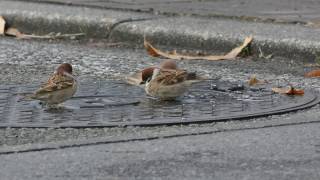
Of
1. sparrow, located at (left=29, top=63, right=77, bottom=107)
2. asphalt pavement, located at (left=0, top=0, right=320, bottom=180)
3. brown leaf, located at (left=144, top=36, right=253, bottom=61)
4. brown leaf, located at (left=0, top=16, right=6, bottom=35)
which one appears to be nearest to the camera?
asphalt pavement, located at (left=0, top=0, right=320, bottom=180)

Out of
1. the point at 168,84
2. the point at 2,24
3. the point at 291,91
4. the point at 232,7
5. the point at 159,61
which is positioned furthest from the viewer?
the point at 232,7

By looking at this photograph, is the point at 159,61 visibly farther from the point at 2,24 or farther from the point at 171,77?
the point at 2,24

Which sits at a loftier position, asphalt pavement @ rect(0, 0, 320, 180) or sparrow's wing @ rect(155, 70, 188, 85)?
sparrow's wing @ rect(155, 70, 188, 85)

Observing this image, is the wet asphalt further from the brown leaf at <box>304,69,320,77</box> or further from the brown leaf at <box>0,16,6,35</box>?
the brown leaf at <box>0,16,6,35</box>

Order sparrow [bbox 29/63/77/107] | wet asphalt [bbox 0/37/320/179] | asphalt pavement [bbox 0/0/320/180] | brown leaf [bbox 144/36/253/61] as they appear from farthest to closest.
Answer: brown leaf [bbox 144/36/253/61] < sparrow [bbox 29/63/77/107] < asphalt pavement [bbox 0/0/320/180] < wet asphalt [bbox 0/37/320/179]

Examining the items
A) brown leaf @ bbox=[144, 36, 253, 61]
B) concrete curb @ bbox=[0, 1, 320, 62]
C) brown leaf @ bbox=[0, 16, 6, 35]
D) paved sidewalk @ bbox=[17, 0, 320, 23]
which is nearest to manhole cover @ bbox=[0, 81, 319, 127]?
brown leaf @ bbox=[144, 36, 253, 61]

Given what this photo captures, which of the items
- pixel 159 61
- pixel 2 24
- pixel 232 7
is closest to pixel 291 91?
pixel 159 61

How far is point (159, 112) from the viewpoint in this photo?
631 centimetres

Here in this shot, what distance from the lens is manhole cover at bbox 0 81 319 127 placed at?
19.7 ft

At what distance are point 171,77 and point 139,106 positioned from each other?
0.37m

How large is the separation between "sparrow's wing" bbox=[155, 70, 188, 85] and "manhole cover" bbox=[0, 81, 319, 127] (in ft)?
0.47

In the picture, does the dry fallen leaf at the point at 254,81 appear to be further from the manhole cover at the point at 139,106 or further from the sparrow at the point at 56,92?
the sparrow at the point at 56,92

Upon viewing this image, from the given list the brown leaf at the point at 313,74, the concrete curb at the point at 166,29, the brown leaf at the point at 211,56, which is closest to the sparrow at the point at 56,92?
the brown leaf at the point at 313,74

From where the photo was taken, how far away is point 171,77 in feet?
21.9
